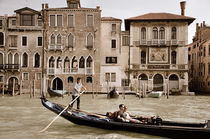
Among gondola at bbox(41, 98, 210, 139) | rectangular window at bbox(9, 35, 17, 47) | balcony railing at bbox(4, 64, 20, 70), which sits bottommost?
gondola at bbox(41, 98, 210, 139)

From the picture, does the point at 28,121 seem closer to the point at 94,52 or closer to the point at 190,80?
the point at 94,52

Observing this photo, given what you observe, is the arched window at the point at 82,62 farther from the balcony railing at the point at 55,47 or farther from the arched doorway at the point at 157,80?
the arched doorway at the point at 157,80

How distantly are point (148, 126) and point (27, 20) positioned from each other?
66.9 feet

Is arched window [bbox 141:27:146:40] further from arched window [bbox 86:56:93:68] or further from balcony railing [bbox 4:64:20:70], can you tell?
balcony railing [bbox 4:64:20:70]

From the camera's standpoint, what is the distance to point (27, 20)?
23.6 m

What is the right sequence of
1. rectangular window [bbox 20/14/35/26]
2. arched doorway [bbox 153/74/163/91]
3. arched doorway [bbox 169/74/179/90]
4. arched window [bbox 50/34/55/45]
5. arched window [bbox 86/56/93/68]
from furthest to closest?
arched window [bbox 86/56/93/68] → arched window [bbox 50/34/55/45] → rectangular window [bbox 20/14/35/26] → arched doorway [bbox 153/74/163/91] → arched doorway [bbox 169/74/179/90]

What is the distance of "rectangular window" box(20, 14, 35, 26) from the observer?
927 inches

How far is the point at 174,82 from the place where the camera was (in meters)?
23.3

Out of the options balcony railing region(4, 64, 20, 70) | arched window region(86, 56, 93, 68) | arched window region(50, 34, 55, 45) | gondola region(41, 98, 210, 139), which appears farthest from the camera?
arched window region(86, 56, 93, 68)

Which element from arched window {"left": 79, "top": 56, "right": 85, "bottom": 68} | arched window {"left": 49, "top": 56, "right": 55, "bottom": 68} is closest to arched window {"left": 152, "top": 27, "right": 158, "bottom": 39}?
arched window {"left": 79, "top": 56, "right": 85, "bottom": 68}

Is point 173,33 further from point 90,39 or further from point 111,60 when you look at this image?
point 90,39

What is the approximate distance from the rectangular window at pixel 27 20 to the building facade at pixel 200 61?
18039 mm

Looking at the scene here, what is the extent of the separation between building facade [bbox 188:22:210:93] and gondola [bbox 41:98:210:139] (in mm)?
21359

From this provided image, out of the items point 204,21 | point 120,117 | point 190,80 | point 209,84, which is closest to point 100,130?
point 120,117
